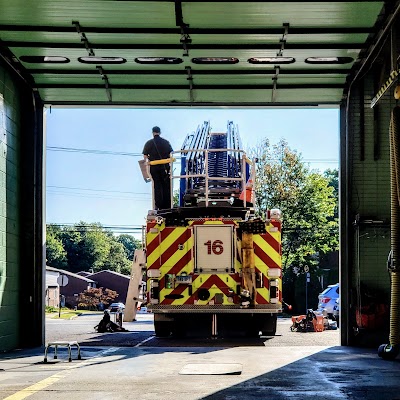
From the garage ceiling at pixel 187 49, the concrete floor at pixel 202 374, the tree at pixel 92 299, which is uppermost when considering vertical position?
the garage ceiling at pixel 187 49

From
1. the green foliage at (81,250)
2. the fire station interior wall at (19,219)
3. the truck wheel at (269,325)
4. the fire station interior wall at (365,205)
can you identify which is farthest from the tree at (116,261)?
the fire station interior wall at (365,205)

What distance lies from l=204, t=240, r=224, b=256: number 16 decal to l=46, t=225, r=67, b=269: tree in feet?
300

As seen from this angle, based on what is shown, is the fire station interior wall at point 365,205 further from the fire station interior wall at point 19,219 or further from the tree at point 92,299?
the tree at point 92,299

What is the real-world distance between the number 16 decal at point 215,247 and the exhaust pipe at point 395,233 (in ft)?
11.7

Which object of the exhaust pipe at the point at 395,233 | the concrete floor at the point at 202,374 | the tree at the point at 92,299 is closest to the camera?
the concrete floor at the point at 202,374

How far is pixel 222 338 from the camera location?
16.1 metres

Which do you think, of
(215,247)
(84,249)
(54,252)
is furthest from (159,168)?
(84,249)

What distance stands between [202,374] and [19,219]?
650 centimetres

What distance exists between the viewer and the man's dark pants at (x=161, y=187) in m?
16.2

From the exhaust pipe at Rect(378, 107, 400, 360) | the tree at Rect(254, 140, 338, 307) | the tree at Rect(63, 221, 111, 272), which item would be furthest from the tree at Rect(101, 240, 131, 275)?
the exhaust pipe at Rect(378, 107, 400, 360)

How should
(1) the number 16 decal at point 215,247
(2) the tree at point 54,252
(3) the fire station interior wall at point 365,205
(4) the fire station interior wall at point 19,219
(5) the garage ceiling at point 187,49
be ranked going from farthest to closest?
1. (2) the tree at point 54,252
2. (3) the fire station interior wall at point 365,205
3. (1) the number 16 decal at point 215,247
4. (4) the fire station interior wall at point 19,219
5. (5) the garage ceiling at point 187,49

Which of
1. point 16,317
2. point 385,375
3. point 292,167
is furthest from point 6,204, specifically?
point 292,167

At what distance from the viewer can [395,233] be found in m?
11.0

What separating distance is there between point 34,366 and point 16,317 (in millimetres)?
3878
